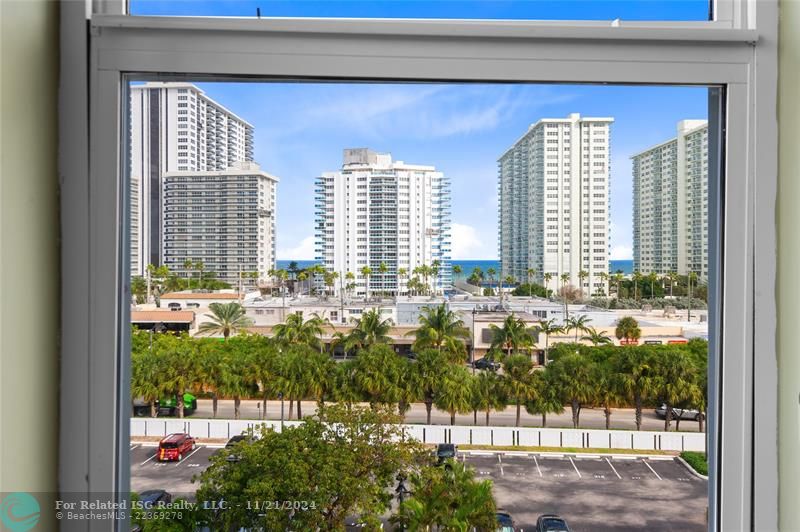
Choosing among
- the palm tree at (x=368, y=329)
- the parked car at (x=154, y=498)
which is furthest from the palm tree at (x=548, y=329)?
the parked car at (x=154, y=498)

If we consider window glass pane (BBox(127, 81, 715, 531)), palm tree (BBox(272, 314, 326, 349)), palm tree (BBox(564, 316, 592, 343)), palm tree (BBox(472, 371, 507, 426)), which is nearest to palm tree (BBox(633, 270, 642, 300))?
window glass pane (BBox(127, 81, 715, 531))

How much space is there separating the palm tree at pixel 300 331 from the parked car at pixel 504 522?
0.51 metres

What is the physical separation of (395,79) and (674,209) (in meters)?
0.64

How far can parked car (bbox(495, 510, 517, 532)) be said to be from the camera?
1025 mm

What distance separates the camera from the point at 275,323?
1.05m

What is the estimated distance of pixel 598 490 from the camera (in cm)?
103

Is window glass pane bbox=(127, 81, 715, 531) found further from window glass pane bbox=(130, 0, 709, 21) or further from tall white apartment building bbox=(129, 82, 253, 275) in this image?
window glass pane bbox=(130, 0, 709, 21)

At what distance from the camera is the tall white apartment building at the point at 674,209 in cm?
104

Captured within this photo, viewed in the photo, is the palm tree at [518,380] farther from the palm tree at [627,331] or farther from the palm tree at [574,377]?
the palm tree at [627,331]

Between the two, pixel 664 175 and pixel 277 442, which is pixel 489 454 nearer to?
pixel 277 442

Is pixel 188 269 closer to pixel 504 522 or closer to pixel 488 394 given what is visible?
pixel 488 394
